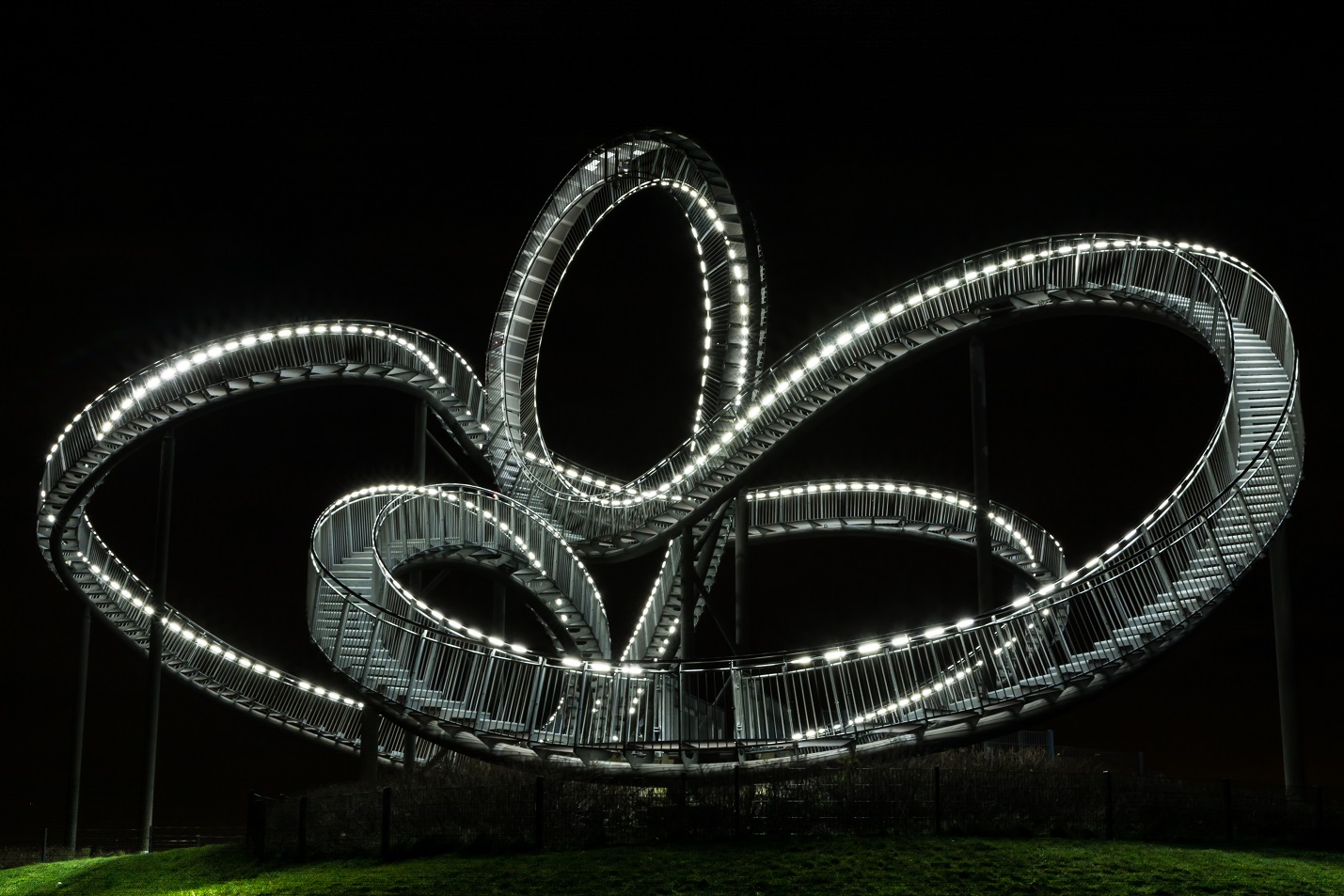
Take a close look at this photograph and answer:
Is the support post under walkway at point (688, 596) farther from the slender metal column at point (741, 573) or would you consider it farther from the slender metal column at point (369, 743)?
the slender metal column at point (369, 743)

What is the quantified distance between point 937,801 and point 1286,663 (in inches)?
263

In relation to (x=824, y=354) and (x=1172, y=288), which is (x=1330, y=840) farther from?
(x=824, y=354)

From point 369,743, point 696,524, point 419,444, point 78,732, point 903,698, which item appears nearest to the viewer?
point 903,698

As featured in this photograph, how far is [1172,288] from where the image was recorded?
21.8 metres

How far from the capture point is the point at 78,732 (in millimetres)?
30125

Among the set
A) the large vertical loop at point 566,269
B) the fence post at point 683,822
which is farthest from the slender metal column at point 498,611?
the fence post at point 683,822

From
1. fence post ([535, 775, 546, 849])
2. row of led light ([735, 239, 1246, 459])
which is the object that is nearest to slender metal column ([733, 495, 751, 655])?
row of led light ([735, 239, 1246, 459])

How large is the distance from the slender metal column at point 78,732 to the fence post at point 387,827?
14740mm

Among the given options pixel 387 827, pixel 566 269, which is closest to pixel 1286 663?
pixel 387 827

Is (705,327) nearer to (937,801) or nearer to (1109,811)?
(937,801)

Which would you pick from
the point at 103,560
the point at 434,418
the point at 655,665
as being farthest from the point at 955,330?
the point at 103,560

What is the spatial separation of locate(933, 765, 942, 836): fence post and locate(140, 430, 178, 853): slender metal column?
595 inches

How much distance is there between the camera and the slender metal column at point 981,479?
2211 centimetres

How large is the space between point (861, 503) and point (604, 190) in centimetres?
997
